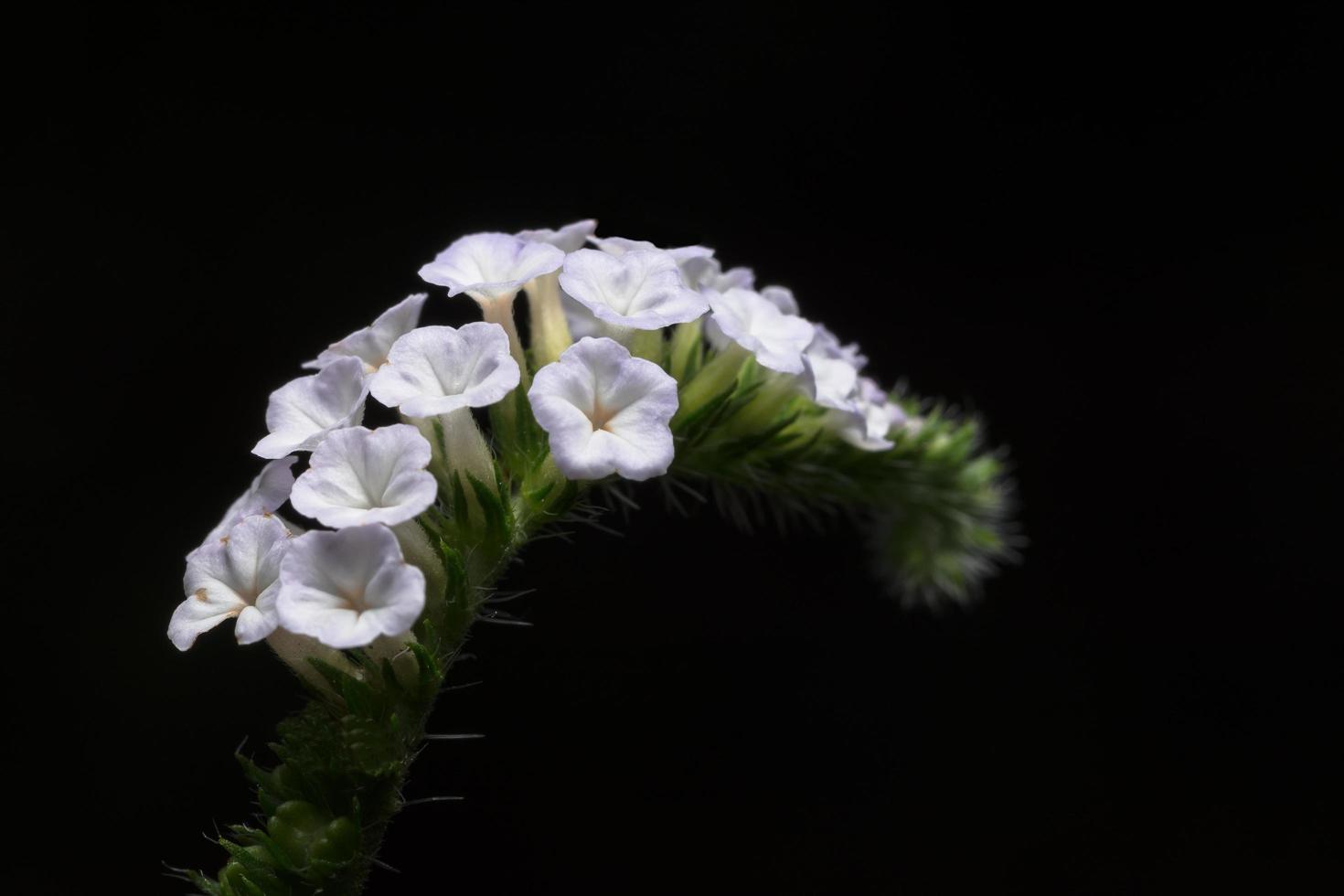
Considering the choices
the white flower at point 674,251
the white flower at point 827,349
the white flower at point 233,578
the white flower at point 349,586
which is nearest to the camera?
the white flower at point 349,586

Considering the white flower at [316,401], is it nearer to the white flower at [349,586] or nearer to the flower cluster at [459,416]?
the flower cluster at [459,416]

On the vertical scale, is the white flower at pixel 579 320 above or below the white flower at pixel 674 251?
below

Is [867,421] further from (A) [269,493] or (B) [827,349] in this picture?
(A) [269,493]

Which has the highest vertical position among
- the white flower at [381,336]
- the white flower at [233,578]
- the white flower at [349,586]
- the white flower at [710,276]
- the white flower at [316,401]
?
the white flower at [710,276]

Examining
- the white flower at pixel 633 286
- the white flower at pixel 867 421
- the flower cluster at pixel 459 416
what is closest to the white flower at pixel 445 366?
the flower cluster at pixel 459 416

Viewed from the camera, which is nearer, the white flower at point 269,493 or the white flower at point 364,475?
the white flower at point 364,475

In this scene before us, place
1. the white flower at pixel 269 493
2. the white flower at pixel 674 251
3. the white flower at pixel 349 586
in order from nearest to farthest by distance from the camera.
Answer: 1. the white flower at pixel 349 586
2. the white flower at pixel 269 493
3. the white flower at pixel 674 251

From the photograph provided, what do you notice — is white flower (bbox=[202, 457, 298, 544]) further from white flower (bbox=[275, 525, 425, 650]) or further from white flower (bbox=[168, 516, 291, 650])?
white flower (bbox=[275, 525, 425, 650])

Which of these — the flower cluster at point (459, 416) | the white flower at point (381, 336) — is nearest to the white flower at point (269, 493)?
the flower cluster at point (459, 416)
